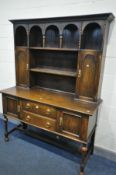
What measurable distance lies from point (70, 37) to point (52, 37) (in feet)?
0.96

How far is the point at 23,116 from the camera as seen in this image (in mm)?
2229

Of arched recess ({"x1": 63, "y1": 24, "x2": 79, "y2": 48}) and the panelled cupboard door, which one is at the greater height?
arched recess ({"x1": 63, "y1": 24, "x2": 79, "y2": 48})

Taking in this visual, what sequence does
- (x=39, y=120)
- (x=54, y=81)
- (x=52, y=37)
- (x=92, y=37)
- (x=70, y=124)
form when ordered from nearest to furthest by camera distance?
(x=70, y=124), (x=92, y=37), (x=39, y=120), (x=52, y=37), (x=54, y=81)

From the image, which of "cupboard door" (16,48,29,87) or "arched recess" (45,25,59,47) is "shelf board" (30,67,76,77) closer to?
"cupboard door" (16,48,29,87)

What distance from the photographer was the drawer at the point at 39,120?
200 cm

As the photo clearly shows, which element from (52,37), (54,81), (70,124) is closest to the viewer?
(70,124)

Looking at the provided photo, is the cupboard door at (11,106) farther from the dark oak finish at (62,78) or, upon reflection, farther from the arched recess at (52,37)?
the arched recess at (52,37)

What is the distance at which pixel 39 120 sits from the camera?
209 centimetres

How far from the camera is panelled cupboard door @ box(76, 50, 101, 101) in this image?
180 centimetres

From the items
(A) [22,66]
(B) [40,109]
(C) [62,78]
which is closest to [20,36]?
(A) [22,66]

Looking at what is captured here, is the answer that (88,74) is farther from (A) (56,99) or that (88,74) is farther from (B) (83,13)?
(B) (83,13)

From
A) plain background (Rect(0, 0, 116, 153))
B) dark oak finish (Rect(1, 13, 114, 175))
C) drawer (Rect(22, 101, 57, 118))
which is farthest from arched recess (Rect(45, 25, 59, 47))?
drawer (Rect(22, 101, 57, 118))

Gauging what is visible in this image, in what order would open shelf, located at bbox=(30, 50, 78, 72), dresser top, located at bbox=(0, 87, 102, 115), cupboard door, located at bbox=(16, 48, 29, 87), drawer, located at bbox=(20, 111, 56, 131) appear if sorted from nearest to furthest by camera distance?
dresser top, located at bbox=(0, 87, 102, 115) → drawer, located at bbox=(20, 111, 56, 131) → open shelf, located at bbox=(30, 50, 78, 72) → cupboard door, located at bbox=(16, 48, 29, 87)

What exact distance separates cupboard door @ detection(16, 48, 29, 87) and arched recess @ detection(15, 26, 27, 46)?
16 centimetres
